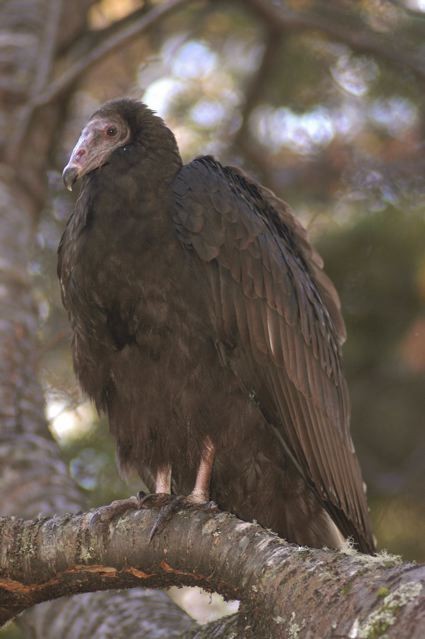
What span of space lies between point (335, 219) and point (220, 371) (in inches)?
95.4

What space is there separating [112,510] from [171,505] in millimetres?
191

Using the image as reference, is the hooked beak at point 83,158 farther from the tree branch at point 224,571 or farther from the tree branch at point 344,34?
the tree branch at point 344,34

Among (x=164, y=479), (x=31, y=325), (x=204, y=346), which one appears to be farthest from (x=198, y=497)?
(x=31, y=325)

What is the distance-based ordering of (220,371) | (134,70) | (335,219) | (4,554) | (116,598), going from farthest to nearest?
(134,70) < (335,219) < (116,598) < (220,371) < (4,554)

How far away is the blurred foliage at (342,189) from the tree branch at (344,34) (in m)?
0.17

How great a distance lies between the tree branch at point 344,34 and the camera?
20.4 ft

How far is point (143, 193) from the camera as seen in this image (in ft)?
12.1

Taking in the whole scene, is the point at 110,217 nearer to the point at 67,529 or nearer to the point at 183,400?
the point at 183,400

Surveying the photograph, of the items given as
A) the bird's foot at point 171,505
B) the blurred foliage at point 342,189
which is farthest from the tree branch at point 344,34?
the bird's foot at point 171,505

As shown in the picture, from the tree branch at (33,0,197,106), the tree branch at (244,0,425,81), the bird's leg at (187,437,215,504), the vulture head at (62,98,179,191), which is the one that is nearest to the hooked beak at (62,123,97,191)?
the vulture head at (62,98,179,191)

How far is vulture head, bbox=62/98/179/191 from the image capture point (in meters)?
3.96

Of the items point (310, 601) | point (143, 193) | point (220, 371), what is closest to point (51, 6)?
point (143, 193)

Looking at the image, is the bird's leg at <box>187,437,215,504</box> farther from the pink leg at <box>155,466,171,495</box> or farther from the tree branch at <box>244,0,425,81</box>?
the tree branch at <box>244,0,425,81</box>

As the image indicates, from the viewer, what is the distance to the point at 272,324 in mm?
Result: 3730
